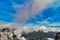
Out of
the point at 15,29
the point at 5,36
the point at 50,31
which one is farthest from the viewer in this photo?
the point at 5,36

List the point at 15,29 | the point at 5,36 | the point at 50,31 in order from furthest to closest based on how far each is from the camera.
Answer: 1. the point at 5,36
2. the point at 15,29
3. the point at 50,31

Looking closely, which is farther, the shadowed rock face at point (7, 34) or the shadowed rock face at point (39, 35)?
the shadowed rock face at point (7, 34)

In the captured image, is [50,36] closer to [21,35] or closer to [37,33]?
[37,33]

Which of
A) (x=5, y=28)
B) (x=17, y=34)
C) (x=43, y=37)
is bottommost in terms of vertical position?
(x=43, y=37)

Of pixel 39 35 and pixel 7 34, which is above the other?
pixel 7 34

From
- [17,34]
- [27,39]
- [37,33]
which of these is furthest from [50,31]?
[17,34]

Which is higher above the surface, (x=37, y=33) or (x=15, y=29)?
(x=15, y=29)

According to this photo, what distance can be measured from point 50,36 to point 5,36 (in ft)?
5.28

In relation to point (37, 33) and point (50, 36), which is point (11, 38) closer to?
point (37, 33)

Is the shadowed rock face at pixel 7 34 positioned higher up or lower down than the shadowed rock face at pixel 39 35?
higher up

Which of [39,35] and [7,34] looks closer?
[39,35]

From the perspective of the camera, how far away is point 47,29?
412cm

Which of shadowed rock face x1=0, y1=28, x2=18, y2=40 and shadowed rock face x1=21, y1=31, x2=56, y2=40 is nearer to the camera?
shadowed rock face x1=21, y1=31, x2=56, y2=40

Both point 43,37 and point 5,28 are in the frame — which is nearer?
point 43,37
